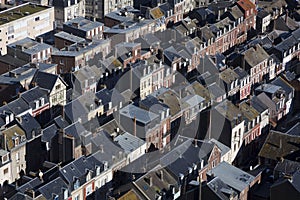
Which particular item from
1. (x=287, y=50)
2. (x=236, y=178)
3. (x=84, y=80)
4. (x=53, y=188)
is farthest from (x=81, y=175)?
(x=287, y=50)

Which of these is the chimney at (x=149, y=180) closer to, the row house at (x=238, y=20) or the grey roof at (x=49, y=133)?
the grey roof at (x=49, y=133)

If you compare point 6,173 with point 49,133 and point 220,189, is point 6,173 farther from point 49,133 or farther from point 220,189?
point 220,189

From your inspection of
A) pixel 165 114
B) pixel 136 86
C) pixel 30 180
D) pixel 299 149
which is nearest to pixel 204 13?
pixel 136 86

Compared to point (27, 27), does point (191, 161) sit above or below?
above

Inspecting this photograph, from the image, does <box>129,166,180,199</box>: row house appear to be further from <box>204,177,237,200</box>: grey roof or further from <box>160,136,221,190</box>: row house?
<box>204,177,237,200</box>: grey roof

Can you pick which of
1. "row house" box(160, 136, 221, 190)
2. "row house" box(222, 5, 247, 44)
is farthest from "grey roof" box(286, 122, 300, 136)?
"row house" box(222, 5, 247, 44)
